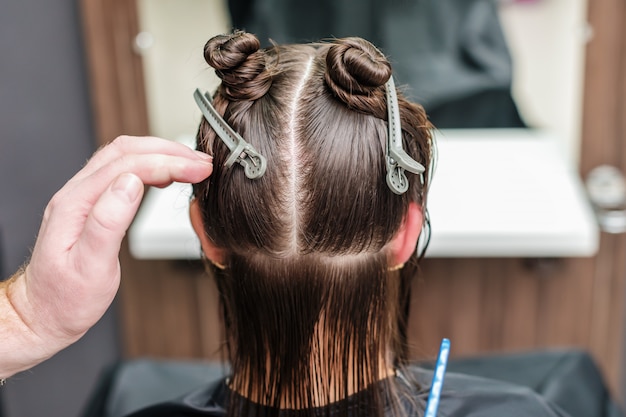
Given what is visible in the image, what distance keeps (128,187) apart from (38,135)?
1.45m

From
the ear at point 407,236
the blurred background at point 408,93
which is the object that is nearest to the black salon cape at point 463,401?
the ear at point 407,236

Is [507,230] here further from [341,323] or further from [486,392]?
[341,323]

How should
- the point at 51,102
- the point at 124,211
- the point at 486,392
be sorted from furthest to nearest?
the point at 51,102 < the point at 486,392 < the point at 124,211

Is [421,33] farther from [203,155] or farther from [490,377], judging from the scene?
[203,155]

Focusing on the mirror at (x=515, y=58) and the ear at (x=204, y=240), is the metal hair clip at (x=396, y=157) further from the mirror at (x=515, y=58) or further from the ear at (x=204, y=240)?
the mirror at (x=515, y=58)

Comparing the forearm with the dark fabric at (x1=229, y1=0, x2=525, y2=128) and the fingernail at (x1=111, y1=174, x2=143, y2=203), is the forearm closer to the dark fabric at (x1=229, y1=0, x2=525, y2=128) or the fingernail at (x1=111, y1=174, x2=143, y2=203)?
the fingernail at (x1=111, y1=174, x2=143, y2=203)

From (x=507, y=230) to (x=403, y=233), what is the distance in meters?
0.91

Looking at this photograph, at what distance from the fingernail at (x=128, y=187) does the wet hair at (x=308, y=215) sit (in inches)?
6.6

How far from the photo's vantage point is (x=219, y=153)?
3.40ft

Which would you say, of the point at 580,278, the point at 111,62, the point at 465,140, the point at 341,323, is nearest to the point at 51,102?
the point at 111,62

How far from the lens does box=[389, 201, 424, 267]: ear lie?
1126mm

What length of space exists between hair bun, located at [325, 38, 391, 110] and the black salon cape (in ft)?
2.01

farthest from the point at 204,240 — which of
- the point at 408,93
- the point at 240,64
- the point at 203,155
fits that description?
the point at 408,93

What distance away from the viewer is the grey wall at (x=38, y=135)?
206cm
